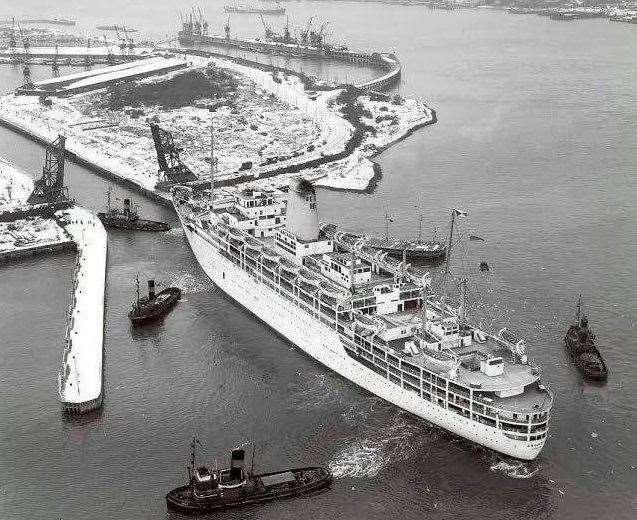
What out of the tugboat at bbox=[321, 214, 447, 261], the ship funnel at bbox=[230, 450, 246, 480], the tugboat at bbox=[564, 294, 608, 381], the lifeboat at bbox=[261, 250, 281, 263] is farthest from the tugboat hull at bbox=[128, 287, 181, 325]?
the tugboat at bbox=[564, 294, 608, 381]

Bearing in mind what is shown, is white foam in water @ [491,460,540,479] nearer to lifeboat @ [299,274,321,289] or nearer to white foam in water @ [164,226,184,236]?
lifeboat @ [299,274,321,289]

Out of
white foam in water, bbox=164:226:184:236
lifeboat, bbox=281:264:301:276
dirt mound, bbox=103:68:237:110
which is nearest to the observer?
lifeboat, bbox=281:264:301:276

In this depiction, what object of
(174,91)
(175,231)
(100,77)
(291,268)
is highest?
(100,77)

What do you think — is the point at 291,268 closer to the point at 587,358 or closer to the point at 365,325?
the point at 365,325

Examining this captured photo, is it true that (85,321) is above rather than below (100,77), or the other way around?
below

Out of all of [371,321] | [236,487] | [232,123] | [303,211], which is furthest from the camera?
[232,123]

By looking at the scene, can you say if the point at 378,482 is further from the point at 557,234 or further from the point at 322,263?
the point at 557,234

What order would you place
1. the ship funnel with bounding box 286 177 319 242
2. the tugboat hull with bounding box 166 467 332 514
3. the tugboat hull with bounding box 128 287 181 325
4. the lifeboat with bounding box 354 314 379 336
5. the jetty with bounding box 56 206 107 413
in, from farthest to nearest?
1. the ship funnel with bounding box 286 177 319 242
2. the tugboat hull with bounding box 128 287 181 325
3. the lifeboat with bounding box 354 314 379 336
4. the jetty with bounding box 56 206 107 413
5. the tugboat hull with bounding box 166 467 332 514

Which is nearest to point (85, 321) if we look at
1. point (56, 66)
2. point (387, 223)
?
point (387, 223)
